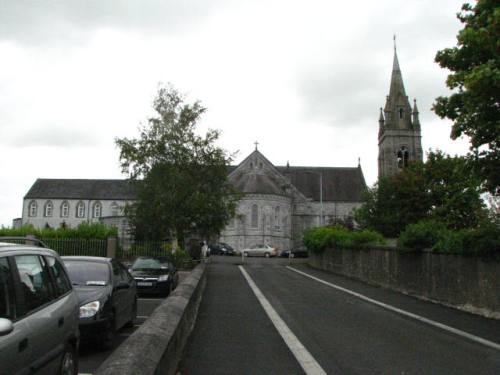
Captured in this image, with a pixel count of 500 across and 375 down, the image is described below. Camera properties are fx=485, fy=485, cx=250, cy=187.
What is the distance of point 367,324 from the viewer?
10586 mm

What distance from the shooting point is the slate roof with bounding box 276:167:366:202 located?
79.3 meters

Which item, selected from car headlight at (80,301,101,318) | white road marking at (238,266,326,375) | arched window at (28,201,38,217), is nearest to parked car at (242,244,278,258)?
white road marking at (238,266,326,375)

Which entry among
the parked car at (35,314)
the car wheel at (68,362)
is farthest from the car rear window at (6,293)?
the car wheel at (68,362)

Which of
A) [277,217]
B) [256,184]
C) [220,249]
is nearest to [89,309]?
[220,249]

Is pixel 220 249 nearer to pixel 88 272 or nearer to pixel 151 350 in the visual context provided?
pixel 88 272

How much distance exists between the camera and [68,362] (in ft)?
16.8

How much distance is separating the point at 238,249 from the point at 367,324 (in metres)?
52.6

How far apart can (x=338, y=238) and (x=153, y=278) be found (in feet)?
53.9

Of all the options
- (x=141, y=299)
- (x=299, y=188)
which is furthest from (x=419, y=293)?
(x=299, y=188)

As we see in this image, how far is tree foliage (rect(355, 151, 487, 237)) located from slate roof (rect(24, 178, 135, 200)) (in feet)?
183

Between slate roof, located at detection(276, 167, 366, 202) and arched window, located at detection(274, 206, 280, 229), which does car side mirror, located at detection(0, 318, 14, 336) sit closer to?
arched window, located at detection(274, 206, 280, 229)

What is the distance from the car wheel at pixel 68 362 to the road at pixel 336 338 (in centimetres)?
155

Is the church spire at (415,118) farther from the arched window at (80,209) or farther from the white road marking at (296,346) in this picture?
the white road marking at (296,346)

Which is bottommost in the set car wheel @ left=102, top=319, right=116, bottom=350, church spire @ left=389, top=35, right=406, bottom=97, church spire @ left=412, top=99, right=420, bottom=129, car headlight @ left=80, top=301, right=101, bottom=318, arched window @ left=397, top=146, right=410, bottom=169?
car wheel @ left=102, top=319, right=116, bottom=350
